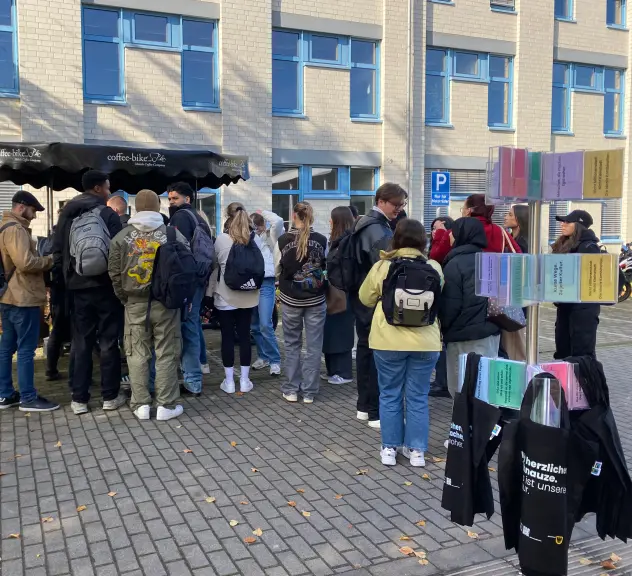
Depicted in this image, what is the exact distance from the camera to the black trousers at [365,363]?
17.8 ft

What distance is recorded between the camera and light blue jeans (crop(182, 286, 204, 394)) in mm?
6348

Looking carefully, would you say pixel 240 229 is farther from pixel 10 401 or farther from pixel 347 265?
pixel 10 401

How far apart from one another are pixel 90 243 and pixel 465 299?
3.23 metres

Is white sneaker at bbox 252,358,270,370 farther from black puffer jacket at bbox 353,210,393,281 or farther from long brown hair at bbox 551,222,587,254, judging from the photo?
long brown hair at bbox 551,222,587,254

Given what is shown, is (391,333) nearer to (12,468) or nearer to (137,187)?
(12,468)

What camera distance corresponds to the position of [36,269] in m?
5.62

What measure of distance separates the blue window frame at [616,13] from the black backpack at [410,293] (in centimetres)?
1969

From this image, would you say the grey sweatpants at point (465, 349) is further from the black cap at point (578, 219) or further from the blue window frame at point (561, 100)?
the blue window frame at point (561, 100)

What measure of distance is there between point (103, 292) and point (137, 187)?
4.41 metres

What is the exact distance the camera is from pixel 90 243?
548cm

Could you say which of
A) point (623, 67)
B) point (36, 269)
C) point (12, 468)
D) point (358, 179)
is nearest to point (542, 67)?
point (623, 67)

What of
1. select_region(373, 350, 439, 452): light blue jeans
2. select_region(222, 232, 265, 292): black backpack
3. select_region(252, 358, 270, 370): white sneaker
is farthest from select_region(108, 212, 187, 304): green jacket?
select_region(252, 358, 270, 370): white sneaker

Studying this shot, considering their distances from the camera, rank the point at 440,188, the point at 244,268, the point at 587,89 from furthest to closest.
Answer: the point at 587,89 → the point at 440,188 → the point at 244,268

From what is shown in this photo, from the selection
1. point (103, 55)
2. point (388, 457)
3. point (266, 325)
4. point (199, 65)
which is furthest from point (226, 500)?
point (199, 65)
